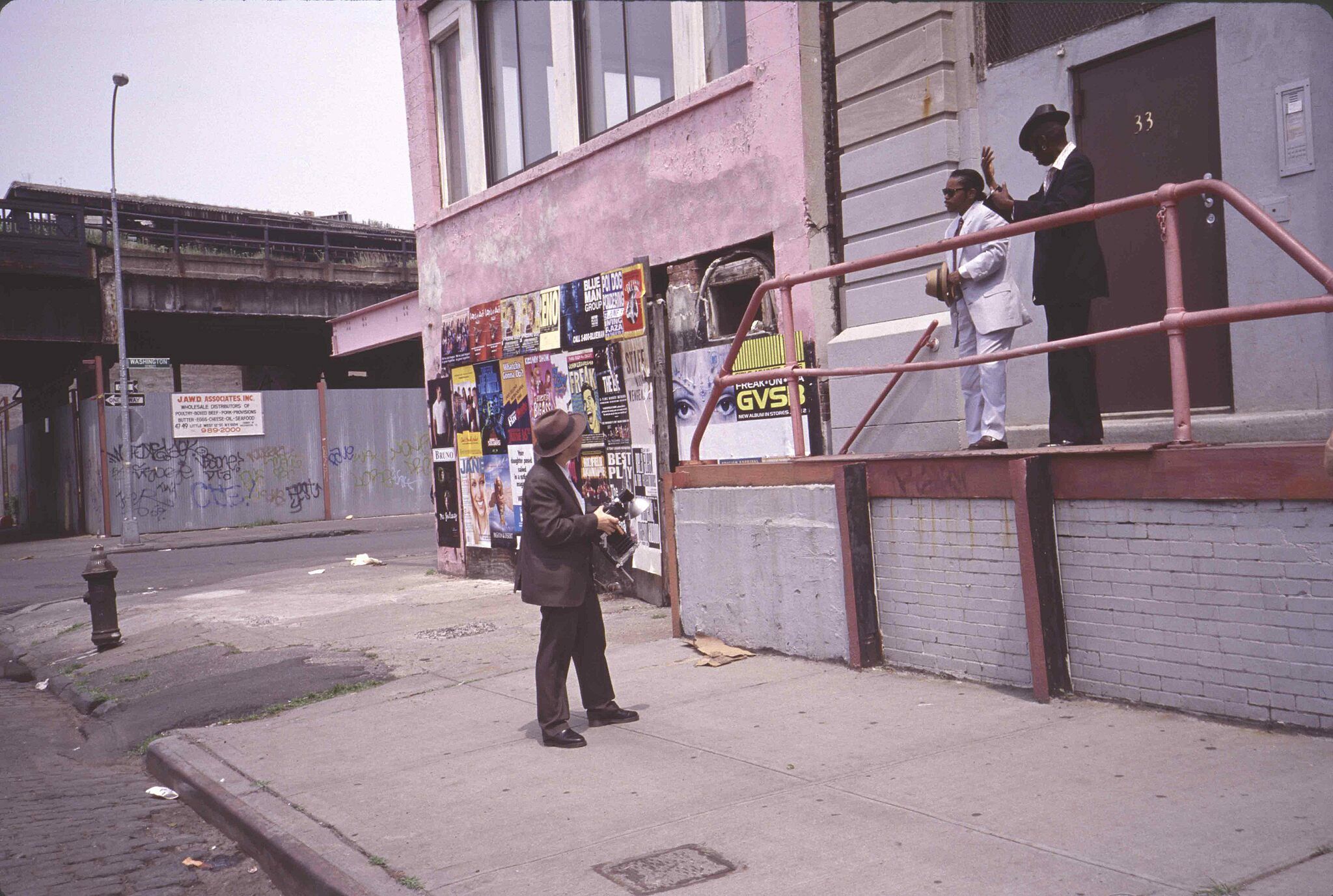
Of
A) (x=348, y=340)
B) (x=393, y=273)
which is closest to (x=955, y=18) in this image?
(x=348, y=340)

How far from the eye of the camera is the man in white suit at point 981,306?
6.74 m

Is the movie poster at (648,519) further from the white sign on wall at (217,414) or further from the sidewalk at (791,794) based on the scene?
the white sign on wall at (217,414)

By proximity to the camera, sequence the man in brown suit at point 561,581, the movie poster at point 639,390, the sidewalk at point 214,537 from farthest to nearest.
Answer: the sidewalk at point 214,537 → the movie poster at point 639,390 → the man in brown suit at point 561,581

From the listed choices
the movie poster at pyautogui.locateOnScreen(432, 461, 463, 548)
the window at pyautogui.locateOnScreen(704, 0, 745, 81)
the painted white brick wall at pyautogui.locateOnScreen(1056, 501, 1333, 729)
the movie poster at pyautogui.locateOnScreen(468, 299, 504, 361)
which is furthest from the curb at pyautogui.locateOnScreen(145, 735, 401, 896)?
the movie poster at pyautogui.locateOnScreen(432, 461, 463, 548)

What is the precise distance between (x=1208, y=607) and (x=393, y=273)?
30.2 metres

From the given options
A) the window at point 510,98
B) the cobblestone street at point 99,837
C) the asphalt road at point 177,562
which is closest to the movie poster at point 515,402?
the window at point 510,98

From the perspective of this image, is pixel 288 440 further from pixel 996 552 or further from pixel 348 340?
pixel 996 552

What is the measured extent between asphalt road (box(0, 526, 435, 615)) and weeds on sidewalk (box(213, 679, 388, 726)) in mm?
7828

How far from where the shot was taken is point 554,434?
237 inches

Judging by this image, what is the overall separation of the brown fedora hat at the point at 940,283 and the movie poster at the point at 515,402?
6259mm

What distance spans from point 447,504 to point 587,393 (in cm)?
367

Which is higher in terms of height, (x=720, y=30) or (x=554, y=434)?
(x=720, y=30)

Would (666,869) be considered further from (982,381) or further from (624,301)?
(624,301)

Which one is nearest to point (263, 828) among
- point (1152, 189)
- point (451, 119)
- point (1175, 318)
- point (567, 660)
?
point (567, 660)
